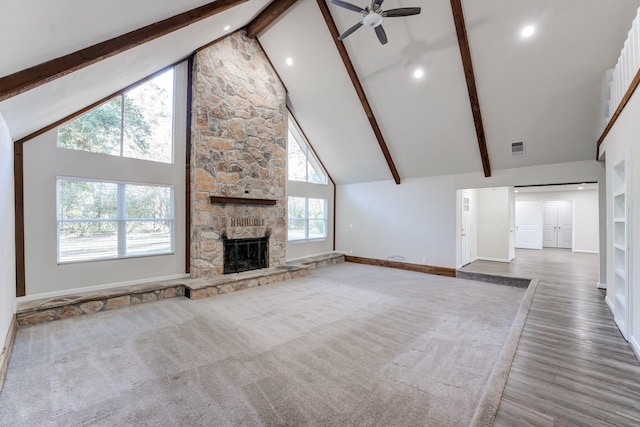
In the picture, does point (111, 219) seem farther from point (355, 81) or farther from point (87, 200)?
point (355, 81)

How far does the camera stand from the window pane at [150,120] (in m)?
5.01

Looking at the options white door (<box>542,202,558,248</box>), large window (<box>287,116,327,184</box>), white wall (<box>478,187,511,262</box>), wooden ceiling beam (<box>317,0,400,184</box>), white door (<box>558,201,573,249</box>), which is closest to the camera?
wooden ceiling beam (<box>317,0,400,184</box>)

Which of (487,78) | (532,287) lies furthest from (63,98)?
(532,287)

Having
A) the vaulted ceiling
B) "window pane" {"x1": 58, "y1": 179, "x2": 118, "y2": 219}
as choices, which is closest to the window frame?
the vaulted ceiling

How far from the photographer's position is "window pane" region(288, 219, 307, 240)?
8.05m

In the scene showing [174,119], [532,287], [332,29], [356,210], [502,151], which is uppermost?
[332,29]

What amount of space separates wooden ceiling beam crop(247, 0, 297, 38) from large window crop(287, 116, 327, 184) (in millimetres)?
2276

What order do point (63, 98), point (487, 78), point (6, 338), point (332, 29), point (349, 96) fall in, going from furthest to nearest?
point (349, 96), point (332, 29), point (487, 78), point (63, 98), point (6, 338)

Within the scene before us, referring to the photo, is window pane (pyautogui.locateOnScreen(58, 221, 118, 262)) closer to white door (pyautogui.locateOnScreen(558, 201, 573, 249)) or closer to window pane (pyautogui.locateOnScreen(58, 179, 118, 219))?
window pane (pyautogui.locateOnScreen(58, 179, 118, 219))

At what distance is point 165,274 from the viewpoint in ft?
17.7

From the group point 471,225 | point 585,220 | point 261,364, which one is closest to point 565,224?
point 585,220

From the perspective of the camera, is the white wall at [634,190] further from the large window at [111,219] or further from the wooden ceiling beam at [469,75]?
the large window at [111,219]

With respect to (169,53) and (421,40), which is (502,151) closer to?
(421,40)

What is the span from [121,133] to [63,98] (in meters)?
1.70
